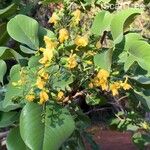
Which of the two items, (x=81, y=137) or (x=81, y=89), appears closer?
(x=81, y=89)

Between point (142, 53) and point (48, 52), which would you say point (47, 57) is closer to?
point (48, 52)

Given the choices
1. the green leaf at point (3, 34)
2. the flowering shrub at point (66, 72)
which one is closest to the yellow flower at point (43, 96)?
the flowering shrub at point (66, 72)

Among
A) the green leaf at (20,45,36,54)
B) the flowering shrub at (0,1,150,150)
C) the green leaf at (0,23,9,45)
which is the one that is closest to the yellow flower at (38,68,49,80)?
the flowering shrub at (0,1,150,150)

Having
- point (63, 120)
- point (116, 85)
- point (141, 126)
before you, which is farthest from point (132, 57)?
point (141, 126)

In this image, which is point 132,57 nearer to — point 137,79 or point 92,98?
point 137,79

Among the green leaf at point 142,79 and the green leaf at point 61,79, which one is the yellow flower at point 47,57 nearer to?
the green leaf at point 61,79

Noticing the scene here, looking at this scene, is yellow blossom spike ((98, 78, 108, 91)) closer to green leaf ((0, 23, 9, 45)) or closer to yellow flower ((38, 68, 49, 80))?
yellow flower ((38, 68, 49, 80))
